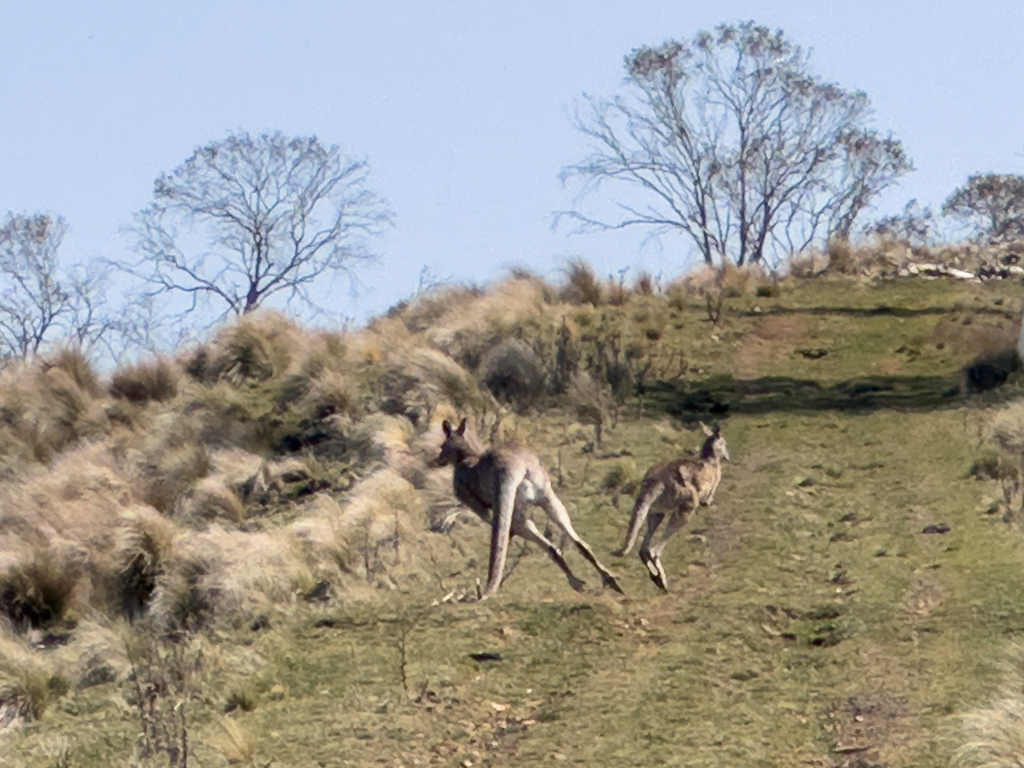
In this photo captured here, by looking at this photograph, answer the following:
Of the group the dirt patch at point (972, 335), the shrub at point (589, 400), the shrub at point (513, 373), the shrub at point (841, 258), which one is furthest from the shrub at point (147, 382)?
the shrub at point (841, 258)

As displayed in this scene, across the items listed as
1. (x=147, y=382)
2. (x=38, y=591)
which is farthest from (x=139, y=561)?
(x=147, y=382)

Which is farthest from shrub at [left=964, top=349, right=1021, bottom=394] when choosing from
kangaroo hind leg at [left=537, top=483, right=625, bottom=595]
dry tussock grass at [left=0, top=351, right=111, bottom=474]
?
dry tussock grass at [left=0, top=351, right=111, bottom=474]

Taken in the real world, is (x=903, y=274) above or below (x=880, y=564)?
above

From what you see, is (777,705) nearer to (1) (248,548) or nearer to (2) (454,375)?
(1) (248,548)

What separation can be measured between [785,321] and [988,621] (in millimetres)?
14633

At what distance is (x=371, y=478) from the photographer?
16.9m

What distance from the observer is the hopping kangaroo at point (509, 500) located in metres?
11.5

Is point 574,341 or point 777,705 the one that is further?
point 574,341

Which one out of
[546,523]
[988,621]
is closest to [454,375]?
[546,523]

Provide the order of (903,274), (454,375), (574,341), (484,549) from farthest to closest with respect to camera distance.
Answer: (903,274) → (574,341) → (454,375) → (484,549)

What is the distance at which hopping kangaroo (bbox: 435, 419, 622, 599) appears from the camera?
1146cm

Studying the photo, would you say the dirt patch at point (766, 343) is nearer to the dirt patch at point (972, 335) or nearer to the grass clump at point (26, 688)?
the dirt patch at point (972, 335)

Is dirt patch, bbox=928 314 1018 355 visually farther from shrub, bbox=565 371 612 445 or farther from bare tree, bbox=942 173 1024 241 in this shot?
bare tree, bbox=942 173 1024 241

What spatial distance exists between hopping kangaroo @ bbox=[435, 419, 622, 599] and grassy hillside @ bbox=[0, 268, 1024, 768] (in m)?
0.44
